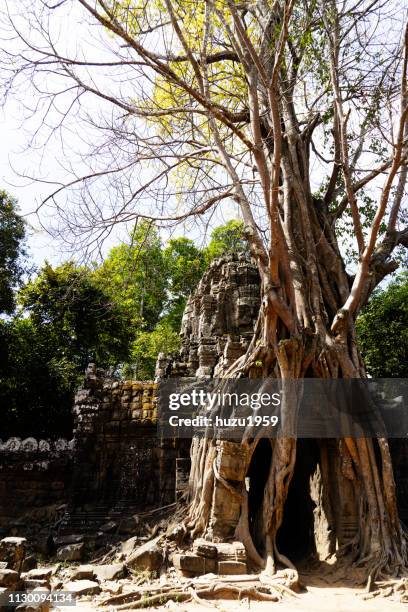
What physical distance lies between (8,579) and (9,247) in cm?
972

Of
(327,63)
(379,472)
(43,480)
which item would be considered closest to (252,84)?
(327,63)

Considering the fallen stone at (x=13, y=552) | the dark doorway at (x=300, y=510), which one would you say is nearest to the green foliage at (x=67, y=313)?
the dark doorway at (x=300, y=510)

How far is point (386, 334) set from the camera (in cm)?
1180

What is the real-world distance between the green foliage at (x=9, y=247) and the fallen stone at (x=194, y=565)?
28.9 feet

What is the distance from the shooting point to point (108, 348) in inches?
579

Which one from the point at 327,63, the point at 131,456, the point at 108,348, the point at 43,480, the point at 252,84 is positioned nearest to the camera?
the point at 252,84

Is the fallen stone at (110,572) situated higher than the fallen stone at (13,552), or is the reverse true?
the fallen stone at (13,552)

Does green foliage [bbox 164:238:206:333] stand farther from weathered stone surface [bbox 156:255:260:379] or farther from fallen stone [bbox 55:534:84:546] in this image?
fallen stone [bbox 55:534:84:546]

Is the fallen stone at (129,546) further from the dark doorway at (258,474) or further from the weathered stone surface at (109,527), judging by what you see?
the dark doorway at (258,474)

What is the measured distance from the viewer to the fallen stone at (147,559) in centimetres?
491

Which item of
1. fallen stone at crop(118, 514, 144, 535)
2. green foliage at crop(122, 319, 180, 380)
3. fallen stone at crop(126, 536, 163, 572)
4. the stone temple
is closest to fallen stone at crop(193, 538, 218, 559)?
fallen stone at crop(126, 536, 163, 572)

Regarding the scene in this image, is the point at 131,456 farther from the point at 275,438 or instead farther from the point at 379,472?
the point at 379,472

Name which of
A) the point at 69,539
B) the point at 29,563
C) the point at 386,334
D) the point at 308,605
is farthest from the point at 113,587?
the point at 386,334

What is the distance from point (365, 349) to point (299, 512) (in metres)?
5.64
